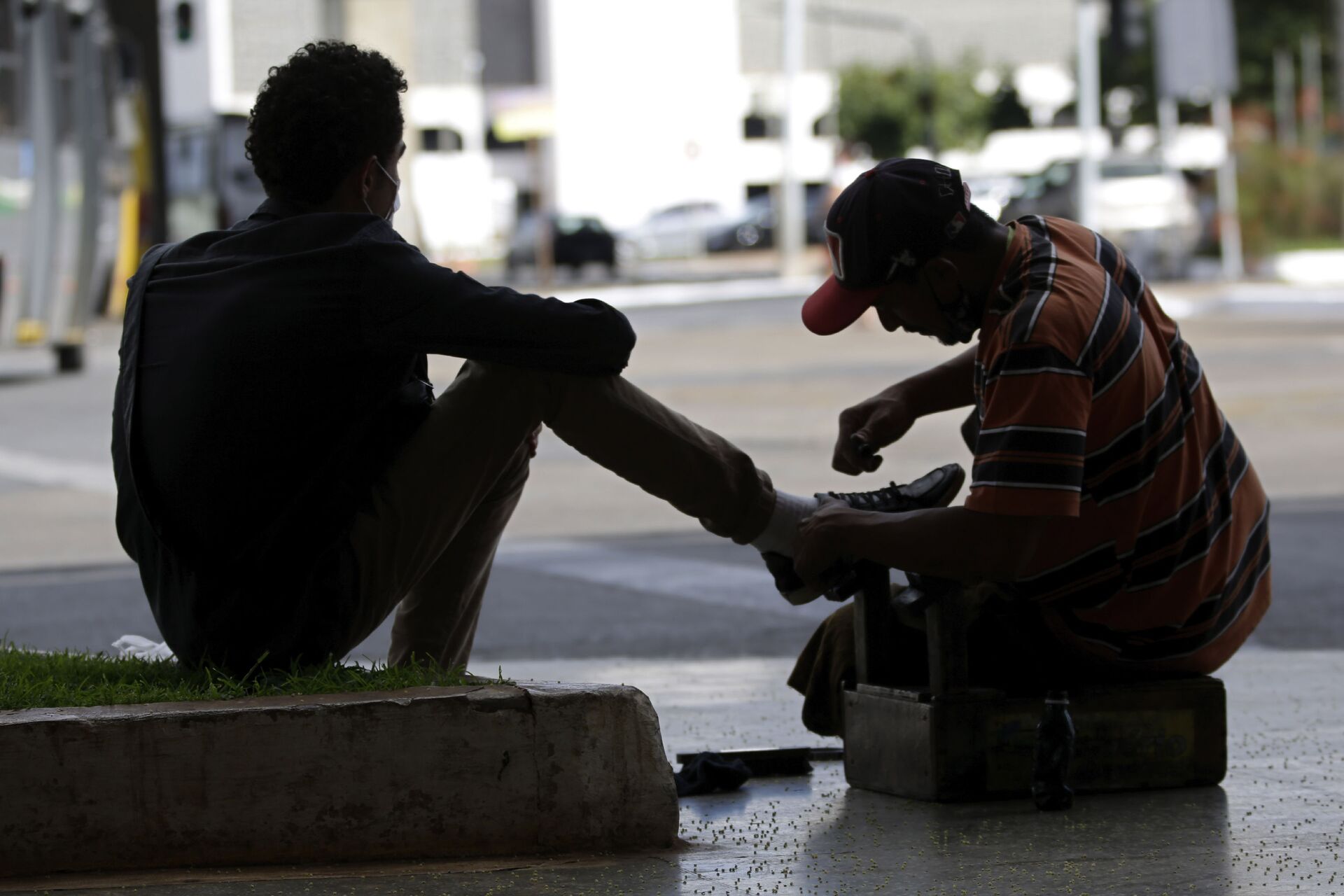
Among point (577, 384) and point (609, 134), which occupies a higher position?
point (609, 134)

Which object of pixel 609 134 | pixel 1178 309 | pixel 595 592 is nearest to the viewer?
pixel 595 592

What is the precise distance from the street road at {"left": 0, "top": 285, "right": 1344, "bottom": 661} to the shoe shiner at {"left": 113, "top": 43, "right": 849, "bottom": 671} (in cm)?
250

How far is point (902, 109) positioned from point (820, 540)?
63.2 metres

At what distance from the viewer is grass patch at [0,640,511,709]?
127 inches

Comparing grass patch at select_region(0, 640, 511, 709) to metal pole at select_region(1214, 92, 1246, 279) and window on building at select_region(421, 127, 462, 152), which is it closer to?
metal pole at select_region(1214, 92, 1246, 279)

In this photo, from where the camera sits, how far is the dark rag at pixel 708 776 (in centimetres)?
384

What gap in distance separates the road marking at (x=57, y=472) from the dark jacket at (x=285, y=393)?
7.11 meters

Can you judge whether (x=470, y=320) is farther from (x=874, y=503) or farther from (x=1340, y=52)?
(x=1340, y=52)

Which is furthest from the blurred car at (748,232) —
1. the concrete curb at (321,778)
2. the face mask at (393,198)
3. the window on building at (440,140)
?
the concrete curb at (321,778)

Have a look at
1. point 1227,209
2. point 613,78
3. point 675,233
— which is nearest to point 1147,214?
point 1227,209

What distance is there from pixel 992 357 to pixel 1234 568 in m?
0.71

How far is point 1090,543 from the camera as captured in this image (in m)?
3.48

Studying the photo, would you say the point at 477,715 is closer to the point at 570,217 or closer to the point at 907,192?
the point at 907,192

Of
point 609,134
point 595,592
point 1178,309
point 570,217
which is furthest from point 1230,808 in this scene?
point 609,134
